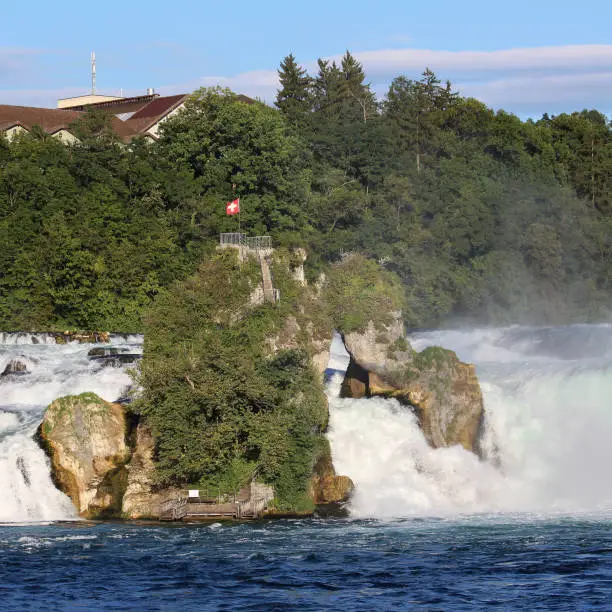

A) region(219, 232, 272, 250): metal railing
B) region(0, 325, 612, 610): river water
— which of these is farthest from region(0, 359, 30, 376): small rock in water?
region(219, 232, 272, 250): metal railing

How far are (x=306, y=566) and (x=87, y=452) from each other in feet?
42.3

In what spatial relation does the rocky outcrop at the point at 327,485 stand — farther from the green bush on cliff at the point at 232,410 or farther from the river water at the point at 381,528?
the green bush on cliff at the point at 232,410

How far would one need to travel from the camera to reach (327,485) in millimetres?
53844

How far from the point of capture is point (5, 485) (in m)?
49.5

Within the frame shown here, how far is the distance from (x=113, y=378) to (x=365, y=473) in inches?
449

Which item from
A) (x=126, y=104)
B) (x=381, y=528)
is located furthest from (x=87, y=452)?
(x=126, y=104)

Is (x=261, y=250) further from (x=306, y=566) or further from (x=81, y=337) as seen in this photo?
A: (x=306, y=566)

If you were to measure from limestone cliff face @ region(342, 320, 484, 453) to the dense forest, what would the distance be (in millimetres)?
7324

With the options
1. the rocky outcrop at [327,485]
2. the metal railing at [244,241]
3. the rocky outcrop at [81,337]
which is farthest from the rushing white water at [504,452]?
the rocky outcrop at [81,337]

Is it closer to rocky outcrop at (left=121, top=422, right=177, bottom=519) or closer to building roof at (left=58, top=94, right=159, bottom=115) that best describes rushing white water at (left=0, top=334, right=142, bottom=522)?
rocky outcrop at (left=121, top=422, right=177, bottom=519)

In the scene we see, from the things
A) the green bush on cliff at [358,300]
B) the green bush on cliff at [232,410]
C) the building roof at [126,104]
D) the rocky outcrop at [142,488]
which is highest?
the building roof at [126,104]

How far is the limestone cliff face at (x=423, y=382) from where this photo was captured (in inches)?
2356

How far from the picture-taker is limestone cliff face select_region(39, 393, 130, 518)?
50031 millimetres

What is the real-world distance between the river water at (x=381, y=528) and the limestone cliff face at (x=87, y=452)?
2.09ft
